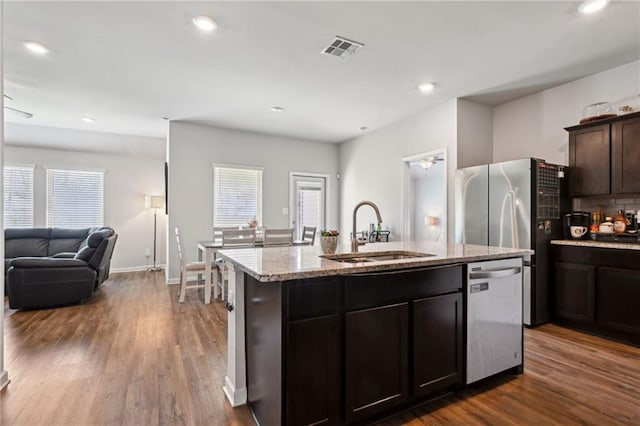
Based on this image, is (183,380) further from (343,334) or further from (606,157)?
(606,157)

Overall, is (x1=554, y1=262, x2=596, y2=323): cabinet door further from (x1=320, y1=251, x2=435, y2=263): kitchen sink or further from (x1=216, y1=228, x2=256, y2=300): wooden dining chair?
(x1=216, y1=228, x2=256, y2=300): wooden dining chair

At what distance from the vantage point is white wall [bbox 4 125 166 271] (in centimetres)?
615

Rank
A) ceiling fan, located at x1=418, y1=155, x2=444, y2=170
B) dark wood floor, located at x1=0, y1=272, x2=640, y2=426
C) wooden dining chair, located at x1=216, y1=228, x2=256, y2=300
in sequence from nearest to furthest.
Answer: dark wood floor, located at x1=0, y1=272, x2=640, y2=426 < wooden dining chair, located at x1=216, y1=228, x2=256, y2=300 < ceiling fan, located at x1=418, y1=155, x2=444, y2=170

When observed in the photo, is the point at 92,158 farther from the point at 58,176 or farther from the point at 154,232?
the point at 154,232

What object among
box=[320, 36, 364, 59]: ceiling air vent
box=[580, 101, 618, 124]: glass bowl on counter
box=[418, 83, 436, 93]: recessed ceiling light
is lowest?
box=[580, 101, 618, 124]: glass bowl on counter

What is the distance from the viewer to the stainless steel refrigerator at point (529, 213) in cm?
343

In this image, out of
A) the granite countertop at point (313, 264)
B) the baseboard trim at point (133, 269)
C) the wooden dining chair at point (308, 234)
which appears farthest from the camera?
the baseboard trim at point (133, 269)

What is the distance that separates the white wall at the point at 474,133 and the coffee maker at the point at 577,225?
1348 mm

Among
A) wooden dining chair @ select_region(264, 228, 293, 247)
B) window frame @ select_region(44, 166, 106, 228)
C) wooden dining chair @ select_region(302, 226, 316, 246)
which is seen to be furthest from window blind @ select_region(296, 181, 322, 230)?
window frame @ select_region(44, 166, 106, 228)

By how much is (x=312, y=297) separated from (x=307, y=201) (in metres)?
5.46

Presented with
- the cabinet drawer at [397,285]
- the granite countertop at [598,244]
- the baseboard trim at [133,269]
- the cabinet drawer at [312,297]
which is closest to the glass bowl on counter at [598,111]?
the granite countertop at [598,244]

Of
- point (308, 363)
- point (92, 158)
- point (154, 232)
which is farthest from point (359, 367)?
point (92, 158)

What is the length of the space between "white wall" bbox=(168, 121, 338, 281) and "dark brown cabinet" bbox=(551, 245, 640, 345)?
4.69 m

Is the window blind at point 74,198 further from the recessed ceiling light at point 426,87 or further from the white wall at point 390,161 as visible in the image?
the recessed ceiling light at point 426,87
